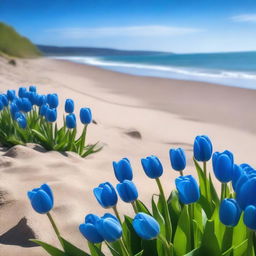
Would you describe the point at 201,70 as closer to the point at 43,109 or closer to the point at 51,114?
the point at 43,109

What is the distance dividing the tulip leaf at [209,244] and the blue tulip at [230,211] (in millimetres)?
138

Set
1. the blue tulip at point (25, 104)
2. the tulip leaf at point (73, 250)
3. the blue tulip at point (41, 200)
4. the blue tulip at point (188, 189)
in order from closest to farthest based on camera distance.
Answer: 1. the blue tulip at point (188, 189)
2. the blue tulip at point (41, 200)
3. the tulip leaf at point (73, 250)
4. the blue tulip at point (25, 104)

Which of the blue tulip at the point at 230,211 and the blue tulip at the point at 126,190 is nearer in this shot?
the blue tulip at the point at 230,211

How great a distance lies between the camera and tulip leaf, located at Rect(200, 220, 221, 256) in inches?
48.5

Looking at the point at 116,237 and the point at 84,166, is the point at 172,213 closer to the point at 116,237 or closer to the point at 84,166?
the point at 116,237

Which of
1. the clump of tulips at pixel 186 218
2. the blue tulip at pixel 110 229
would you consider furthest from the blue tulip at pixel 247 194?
the blue tulip at pixel 110 229

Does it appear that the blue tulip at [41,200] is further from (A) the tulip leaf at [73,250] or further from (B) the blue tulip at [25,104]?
(B) the blue tulip at [25,104]

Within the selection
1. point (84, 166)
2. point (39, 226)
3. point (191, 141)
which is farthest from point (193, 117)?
point (39, 226)

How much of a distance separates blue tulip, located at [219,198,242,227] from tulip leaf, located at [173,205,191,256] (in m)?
0.28

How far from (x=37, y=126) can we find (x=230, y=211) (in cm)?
267

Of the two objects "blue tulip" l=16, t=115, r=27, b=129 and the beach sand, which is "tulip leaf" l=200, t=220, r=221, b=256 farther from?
"blue tulip" l=16, t=115, r=27, b=129

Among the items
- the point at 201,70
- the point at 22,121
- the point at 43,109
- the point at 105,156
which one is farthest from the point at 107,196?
the point at 201,70

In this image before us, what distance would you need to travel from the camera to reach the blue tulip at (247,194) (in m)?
1.03

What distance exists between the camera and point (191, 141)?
16.0 ft
